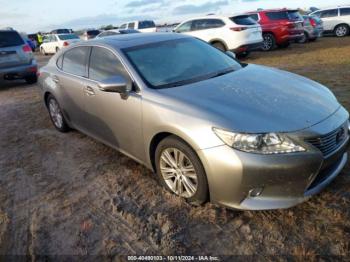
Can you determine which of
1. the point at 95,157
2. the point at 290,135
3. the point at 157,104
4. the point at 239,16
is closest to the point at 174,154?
the point at 157,104

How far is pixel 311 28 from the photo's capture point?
17.1 m

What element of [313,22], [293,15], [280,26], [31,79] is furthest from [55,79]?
[313,22]

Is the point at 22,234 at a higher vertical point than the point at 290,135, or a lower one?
lower

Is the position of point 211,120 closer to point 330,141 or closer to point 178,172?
point 178,172

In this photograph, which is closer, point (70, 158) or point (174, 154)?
point (174, 154)

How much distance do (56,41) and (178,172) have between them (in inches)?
918

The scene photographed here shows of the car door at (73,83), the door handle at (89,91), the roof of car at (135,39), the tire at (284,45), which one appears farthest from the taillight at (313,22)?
the door handle at (89,91)

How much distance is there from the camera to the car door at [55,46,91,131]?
14.9 feet

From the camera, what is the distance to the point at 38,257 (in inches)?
110

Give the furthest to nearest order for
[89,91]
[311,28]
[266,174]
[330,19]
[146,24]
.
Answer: [146,24]
[330,19]
[311,28]
[89,91]
[266,174]

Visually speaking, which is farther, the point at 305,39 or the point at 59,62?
the point at 305,39

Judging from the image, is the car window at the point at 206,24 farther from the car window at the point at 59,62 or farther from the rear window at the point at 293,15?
the car window at the point at 59,62

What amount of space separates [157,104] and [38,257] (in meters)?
1.67

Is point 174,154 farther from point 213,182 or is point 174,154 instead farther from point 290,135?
point 290,135
